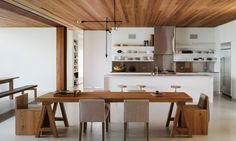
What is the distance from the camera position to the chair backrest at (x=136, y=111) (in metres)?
4.39

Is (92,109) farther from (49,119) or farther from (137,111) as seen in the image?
(49,119)

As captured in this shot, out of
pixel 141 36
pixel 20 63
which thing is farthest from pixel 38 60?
pixel 141 36

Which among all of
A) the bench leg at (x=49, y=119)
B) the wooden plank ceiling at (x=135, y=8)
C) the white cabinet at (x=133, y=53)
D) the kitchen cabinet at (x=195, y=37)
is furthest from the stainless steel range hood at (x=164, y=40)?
the bench leg at (x=49, y=119)

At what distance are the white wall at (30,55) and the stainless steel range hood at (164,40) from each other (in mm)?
4273

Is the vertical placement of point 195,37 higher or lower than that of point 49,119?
higher

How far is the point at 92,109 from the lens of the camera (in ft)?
14.5

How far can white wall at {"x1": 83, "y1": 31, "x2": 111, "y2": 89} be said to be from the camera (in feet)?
38.6

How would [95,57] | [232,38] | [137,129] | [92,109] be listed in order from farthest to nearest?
[95,57]
[232,38]
[137,129]
[92,109]

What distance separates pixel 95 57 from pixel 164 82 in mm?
4308

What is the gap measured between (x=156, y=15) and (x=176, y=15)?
0.58 metres

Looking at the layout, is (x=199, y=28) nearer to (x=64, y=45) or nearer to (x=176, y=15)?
(x=176, y=15)

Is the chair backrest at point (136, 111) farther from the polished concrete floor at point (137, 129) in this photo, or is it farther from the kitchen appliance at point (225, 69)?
the kitchen appliance at point (225, 69)

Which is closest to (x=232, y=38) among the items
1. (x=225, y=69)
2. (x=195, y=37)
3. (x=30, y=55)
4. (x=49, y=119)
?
(x=225, y=69)

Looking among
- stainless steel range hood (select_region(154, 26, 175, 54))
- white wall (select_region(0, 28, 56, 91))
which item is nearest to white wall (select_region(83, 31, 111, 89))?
white wall (select_region(0, 28, 56, 91))
